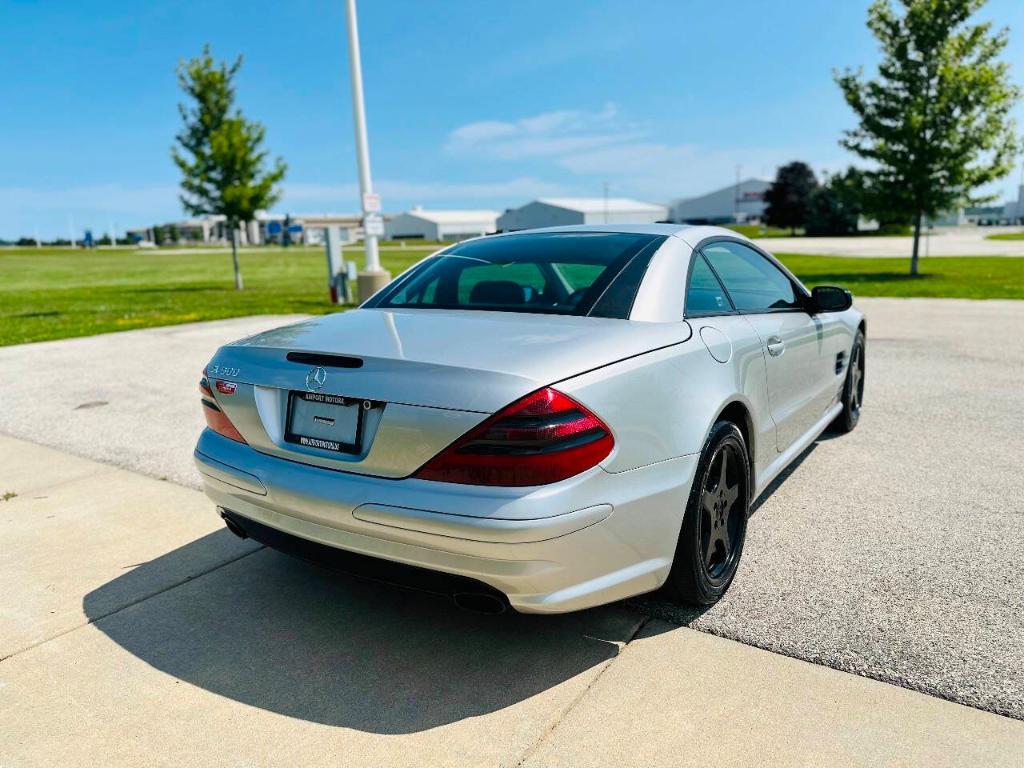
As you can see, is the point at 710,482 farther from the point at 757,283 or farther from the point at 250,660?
the point at 250,660

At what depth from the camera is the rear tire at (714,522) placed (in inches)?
109

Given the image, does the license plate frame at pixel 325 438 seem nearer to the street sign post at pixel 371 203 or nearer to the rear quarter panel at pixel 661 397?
the rear quarter panel at pixel 661 397

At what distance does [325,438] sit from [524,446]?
2.37ft

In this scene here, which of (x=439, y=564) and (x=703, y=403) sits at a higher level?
(x=703, y=403)

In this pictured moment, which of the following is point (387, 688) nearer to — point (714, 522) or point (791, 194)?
point (714, 522)

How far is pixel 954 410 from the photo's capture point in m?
5.99

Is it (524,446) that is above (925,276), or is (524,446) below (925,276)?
above

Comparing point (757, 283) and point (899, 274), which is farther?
point (899, 274)

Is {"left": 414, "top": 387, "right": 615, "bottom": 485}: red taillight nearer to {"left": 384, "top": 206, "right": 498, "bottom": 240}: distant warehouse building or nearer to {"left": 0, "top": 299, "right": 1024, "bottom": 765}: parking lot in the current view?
{"left": 0, "top": 299, "right": 1024, "bottom": 765}: parking lot

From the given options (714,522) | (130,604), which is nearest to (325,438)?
(130,604)

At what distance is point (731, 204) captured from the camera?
113312 mm

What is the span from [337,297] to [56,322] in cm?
522

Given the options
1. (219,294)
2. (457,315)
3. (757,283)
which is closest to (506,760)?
(457,315)

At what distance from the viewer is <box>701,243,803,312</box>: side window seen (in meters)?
3.59
